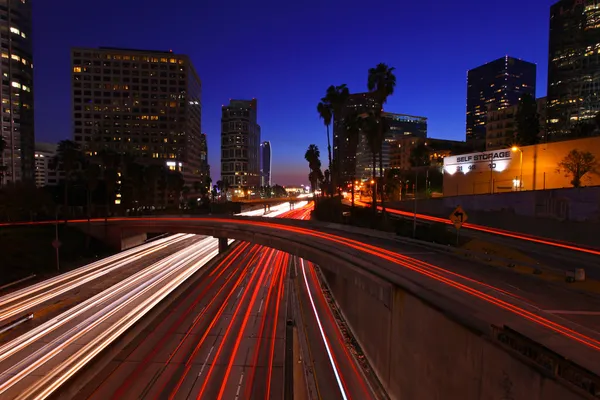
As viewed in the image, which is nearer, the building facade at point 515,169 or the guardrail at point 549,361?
the guardrail at point 549,361

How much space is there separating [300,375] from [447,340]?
10.8 metres

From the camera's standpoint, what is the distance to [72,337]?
20.2 m

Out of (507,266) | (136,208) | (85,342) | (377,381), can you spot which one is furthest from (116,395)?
(136,208)

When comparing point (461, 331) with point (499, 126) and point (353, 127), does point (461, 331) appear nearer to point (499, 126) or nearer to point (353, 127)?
point (353, 127)

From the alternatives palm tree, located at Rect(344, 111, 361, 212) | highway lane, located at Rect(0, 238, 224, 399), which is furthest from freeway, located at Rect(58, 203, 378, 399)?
palm tree, located at Rect(344, 111, 361, 212)

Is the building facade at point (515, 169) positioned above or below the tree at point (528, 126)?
below

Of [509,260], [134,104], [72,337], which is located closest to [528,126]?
[509,260]

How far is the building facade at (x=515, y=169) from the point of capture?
3434 cm

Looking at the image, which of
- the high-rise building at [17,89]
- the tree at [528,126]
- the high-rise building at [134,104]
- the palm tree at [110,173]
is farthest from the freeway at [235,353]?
the high-rise building at [17,89]

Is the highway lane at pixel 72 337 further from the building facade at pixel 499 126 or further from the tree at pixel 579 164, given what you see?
the building facade at pixel 499 126

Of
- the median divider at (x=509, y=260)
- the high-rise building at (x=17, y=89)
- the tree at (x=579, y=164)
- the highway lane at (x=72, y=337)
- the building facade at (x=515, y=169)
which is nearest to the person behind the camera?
the median divider at (x=509, y=260)

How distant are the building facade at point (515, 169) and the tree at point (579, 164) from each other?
2.45 ft

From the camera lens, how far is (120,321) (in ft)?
75.7

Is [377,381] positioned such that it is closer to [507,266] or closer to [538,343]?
[507,266]
